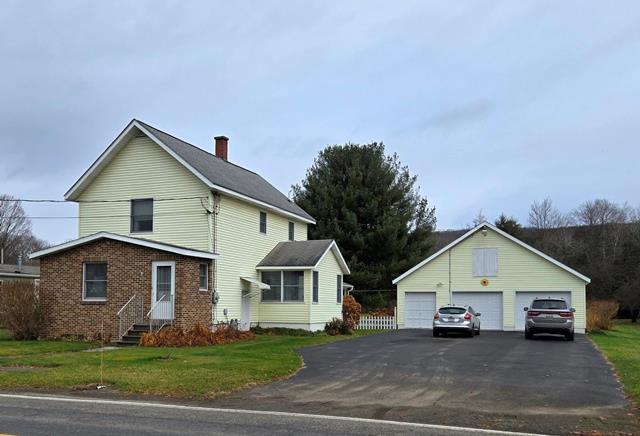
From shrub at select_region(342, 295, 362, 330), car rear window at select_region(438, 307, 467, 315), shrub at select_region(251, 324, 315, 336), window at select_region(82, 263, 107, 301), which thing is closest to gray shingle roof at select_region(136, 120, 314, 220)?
shrub at select_region(342, 295, 362, 330)

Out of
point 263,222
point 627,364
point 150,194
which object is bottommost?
point 627,364

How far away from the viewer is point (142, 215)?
27.9 meters

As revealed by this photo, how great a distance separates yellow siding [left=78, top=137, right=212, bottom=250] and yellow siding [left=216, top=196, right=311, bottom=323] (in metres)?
1.10

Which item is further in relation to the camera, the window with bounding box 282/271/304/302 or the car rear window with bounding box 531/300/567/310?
the window with bounding box 282/271/304/302

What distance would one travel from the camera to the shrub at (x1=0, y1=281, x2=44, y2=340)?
24.6 meters

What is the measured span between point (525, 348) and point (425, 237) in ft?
91.9

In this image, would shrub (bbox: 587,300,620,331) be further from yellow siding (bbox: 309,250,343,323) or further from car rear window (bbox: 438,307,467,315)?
yellow siding (bbox: 309,250,343,323)

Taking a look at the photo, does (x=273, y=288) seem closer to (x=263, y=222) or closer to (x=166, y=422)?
(x=263, y=222)

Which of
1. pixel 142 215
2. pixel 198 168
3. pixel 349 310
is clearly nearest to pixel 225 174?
pixel 198 168

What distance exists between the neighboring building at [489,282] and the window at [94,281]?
→ 17.8 m

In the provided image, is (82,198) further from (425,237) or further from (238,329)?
(425,237)

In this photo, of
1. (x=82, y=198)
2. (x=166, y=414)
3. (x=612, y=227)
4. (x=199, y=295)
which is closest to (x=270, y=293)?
(x=199, y=295)

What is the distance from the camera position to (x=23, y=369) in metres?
15.3

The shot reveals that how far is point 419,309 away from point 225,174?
46.6 feet
